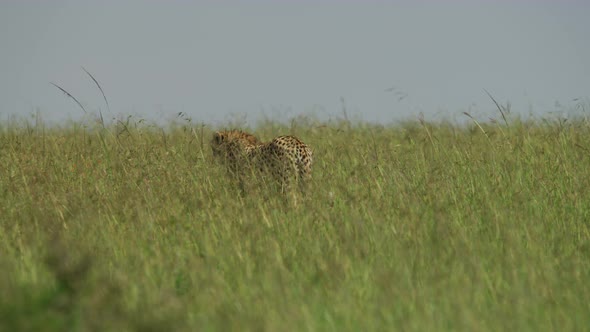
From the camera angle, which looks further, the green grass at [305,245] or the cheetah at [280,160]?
the cheetah at [280,160]

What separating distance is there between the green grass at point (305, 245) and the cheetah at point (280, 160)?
0.19 m

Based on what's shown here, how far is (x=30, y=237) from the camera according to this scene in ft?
19.5

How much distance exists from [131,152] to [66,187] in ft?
2.25

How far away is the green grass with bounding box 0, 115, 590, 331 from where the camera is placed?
3.99 metres

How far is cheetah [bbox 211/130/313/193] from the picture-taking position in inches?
308

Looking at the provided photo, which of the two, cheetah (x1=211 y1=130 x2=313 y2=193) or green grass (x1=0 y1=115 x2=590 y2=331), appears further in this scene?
cheetah (x1=211 y1=130 x2=313 y2=193)

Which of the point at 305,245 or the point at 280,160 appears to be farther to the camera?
the point at 280,160

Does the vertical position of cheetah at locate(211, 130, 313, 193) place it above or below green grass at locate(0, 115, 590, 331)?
above

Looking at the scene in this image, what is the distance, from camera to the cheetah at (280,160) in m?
7.82

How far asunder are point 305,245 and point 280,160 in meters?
2.45

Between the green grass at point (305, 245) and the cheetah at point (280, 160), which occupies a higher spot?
the cheetah at point (280, 160)

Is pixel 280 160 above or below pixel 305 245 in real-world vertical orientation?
above

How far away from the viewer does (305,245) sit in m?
5.50

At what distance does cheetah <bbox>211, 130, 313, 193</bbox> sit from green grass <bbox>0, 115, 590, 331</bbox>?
0.19m
